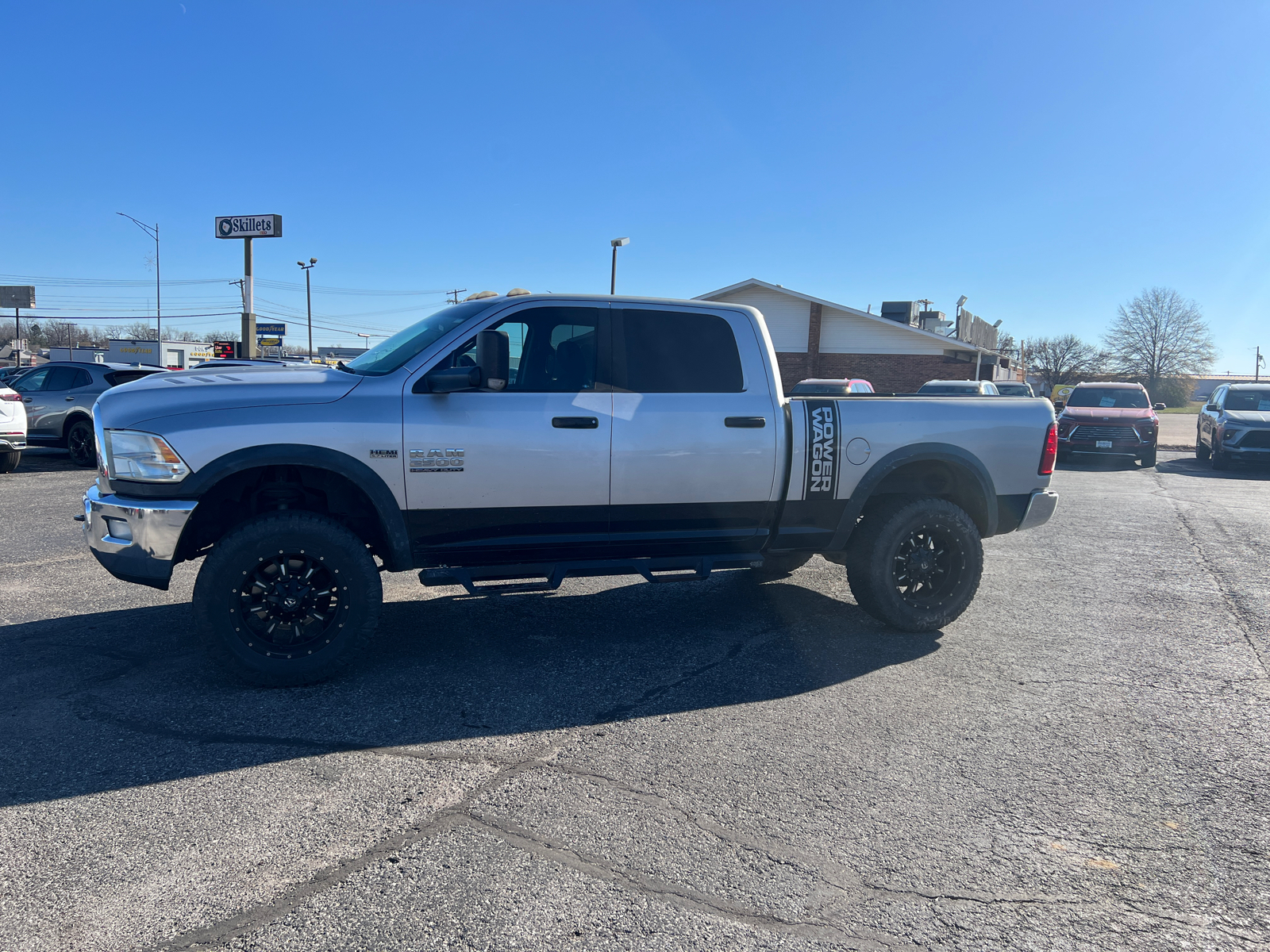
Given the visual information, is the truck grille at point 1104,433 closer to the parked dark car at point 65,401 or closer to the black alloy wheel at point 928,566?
the black alloy wheel at point 928,566

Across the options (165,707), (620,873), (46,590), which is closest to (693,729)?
(620,873)

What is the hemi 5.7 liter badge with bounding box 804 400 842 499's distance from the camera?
5254mm

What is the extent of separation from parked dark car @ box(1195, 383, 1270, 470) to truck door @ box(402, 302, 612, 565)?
57.0ft

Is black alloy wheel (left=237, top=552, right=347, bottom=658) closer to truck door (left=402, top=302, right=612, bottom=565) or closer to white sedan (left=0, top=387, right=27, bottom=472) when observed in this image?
truck door (left=402, top=302, right=612, bottom=565)

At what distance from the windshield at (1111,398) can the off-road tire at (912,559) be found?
15723 mm

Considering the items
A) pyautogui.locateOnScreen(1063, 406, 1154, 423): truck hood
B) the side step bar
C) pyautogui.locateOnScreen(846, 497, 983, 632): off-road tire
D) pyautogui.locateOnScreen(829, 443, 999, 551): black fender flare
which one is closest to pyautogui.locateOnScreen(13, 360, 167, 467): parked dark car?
Result: the side step bar

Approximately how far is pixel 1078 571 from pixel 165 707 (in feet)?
23.6

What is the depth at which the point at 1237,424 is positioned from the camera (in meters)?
17.1

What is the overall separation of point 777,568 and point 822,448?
6.13 ft

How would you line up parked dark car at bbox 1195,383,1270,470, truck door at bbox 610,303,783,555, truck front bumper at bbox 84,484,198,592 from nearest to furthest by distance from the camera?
truck front bumper at bbox 84,484,198,592 < truck door at bbox 610,303,783,555 < parked dark car at bbox 1195,383,1270,470

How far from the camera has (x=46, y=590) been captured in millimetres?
6207

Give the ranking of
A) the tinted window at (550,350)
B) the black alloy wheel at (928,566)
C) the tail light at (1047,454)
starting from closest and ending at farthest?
the tinted window at (550,350), the black alloy wheel at (928,566), the tail light at (1047,454)

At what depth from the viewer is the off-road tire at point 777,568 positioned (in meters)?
6.71

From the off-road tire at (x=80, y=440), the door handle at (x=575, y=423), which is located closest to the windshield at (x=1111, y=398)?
the door handle at (x=575, y=423)
